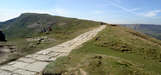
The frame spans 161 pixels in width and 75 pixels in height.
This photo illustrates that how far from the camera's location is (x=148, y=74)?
13.2 feet

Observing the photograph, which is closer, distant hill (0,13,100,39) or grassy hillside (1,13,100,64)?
grassy hillside (1,13,100,64)

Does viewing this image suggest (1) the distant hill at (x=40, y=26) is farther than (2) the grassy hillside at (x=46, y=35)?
Yes

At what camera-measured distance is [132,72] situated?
13.1ft

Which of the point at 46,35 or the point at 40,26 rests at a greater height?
the point at 40,26

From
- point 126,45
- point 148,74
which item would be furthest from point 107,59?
point 126,45

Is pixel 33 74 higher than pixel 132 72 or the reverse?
the reverse

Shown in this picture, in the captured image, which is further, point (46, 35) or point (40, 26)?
point (40, 26)

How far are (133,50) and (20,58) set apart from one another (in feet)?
18.9

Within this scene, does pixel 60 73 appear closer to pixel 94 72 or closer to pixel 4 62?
pixel 94 72

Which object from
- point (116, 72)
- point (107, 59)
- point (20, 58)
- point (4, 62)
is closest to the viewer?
point (116, 72)

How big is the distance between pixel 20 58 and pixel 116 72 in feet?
15.2

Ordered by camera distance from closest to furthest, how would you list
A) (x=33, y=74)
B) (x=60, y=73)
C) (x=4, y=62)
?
(x=60, y=73) < (x=33, y=74) < (x=4, y=62)

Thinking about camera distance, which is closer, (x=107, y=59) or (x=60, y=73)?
(x=60, y=73)

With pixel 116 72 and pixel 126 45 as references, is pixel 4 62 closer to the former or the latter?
pixel 116 72
